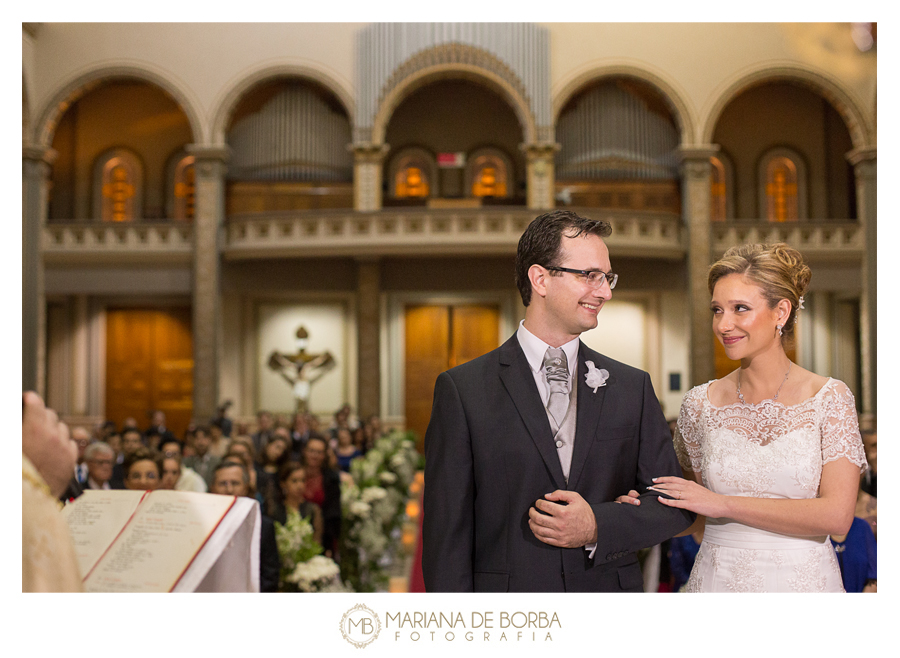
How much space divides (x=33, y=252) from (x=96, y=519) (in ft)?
43.2

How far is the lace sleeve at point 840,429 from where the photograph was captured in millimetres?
2299

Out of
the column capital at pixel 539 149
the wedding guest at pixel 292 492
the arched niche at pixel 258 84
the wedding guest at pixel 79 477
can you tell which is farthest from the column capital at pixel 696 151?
the wedding guest at pixel 79 477

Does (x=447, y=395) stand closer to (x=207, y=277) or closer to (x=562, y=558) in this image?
(x=562, y=558)

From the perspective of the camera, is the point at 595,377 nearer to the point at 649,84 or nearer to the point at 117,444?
the point at 117,444

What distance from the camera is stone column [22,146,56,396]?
1284 centimetres

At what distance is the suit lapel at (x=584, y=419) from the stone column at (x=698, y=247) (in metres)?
13.0

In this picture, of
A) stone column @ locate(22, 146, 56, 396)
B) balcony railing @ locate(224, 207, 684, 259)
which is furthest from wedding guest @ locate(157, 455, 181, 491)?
balcony railing @ locate(224, 207, 684, 259)

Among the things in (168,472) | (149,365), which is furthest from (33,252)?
(168,472)

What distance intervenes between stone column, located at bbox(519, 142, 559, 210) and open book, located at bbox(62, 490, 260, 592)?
13.1 m

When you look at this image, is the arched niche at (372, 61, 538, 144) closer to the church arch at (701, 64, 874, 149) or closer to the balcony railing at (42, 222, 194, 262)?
the church arch at (701, 64, 874, 149)

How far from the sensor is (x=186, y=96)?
48.6 feet

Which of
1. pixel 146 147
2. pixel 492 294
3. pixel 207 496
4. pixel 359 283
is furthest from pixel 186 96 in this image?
pixel 207 496

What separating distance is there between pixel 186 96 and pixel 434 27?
507cm

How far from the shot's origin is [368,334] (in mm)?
15383
